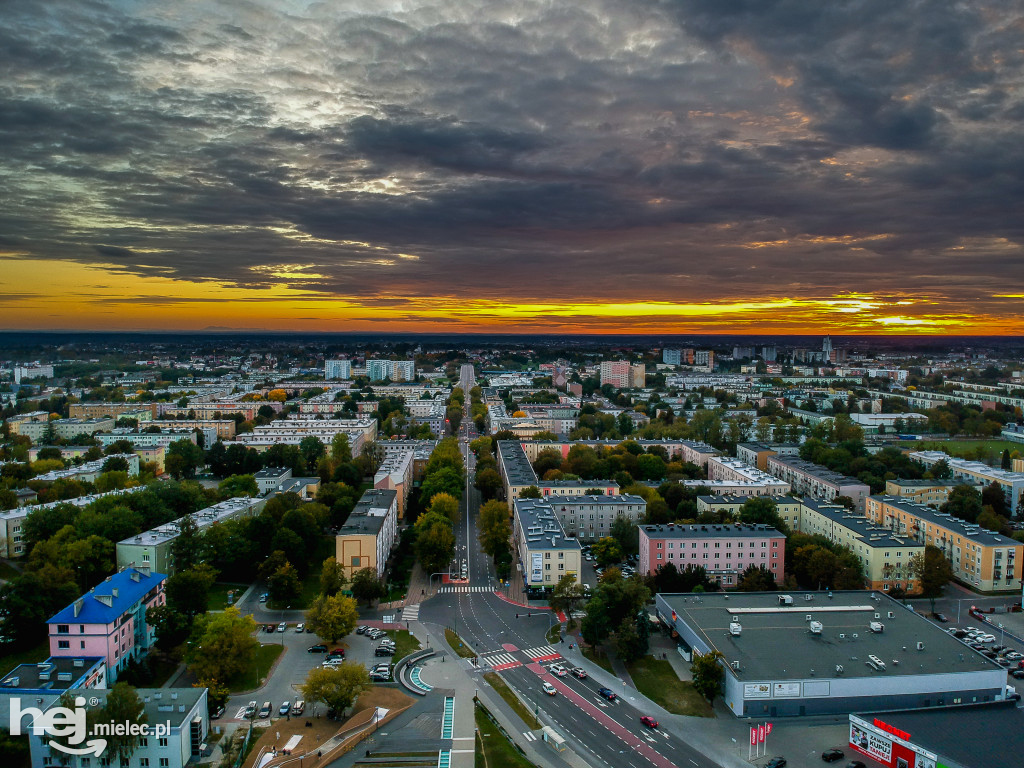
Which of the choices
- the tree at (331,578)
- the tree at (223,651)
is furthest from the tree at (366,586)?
the tree at (223,651)

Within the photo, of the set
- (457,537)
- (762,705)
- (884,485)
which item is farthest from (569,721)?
(884,485)

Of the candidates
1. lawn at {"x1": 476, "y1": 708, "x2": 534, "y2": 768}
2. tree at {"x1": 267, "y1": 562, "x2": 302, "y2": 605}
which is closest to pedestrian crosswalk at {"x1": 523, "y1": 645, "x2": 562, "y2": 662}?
lawn at {"x1": 476, "y1": 708, "x2": 534, "y2": 768}

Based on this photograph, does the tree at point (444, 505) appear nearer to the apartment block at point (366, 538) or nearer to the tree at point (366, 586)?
the apartment block at point (366, 538)

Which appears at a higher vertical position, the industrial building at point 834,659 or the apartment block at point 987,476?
the apartment block at point 987,476

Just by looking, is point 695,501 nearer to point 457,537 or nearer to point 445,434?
point 457,537

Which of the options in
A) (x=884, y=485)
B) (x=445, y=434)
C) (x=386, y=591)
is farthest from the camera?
(x=445, y=434)

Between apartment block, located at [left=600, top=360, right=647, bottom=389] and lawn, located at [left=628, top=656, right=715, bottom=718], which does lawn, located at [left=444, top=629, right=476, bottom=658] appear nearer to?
lawn, located at [left=628, top=656, right=715, bottom=718]
